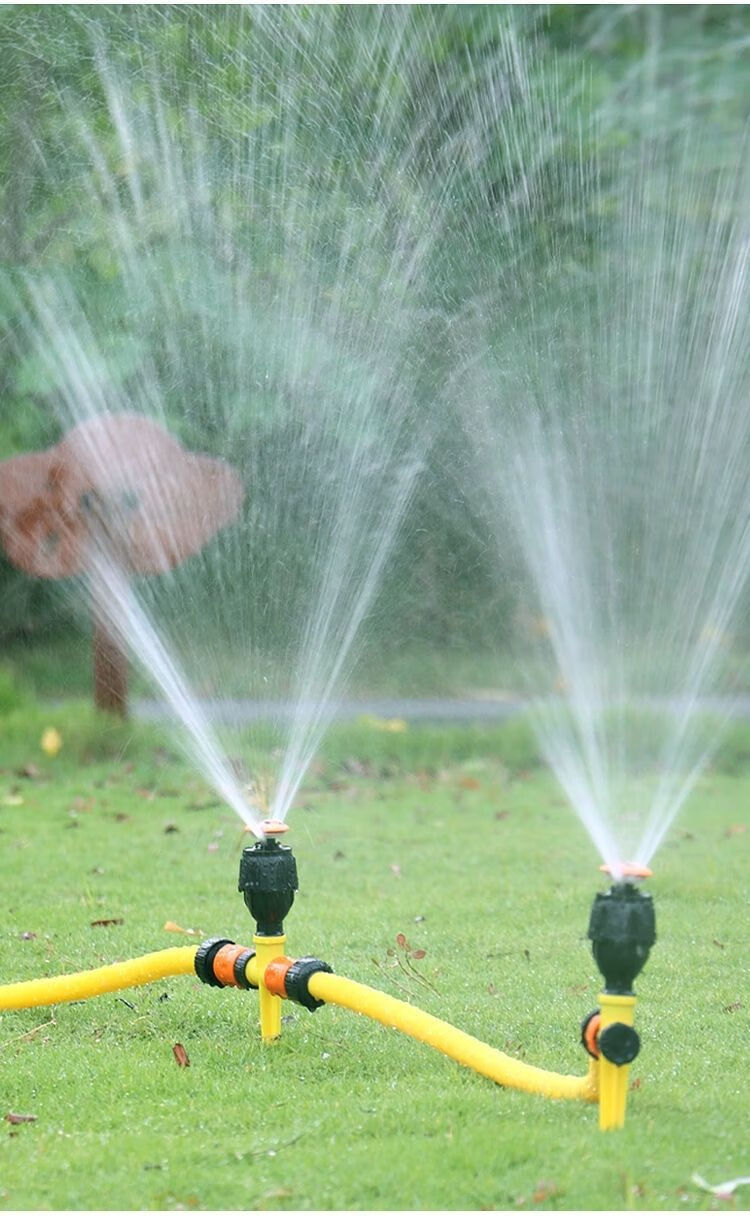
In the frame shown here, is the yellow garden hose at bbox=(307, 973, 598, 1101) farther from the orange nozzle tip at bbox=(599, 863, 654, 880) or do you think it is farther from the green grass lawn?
the orange nozzle tip at bbox=(599, 863, 654, 880)

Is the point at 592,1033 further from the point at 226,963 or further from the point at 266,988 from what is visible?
the point at 226,963

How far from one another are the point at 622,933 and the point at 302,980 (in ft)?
3.26

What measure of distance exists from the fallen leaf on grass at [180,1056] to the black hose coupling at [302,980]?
31 centimetres

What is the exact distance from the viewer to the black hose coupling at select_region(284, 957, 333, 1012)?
382 cm

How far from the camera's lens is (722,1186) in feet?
9.68

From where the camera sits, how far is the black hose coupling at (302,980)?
382 centimetres

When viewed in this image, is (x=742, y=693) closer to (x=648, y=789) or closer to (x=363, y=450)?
(x=648, y=789)

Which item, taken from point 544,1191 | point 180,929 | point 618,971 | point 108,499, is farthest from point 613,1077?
point 108,499

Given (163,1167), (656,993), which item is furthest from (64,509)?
(163,1167)

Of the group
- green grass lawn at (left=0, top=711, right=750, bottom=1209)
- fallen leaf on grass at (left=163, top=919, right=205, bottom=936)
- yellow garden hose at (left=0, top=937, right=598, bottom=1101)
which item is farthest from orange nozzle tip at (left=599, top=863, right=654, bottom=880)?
fallen leaf on grass at (left=163, top=919, right=205, bottom=936)

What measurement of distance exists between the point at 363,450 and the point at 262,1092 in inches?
105

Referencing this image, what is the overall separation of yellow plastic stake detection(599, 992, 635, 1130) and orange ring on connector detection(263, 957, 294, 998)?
952mm

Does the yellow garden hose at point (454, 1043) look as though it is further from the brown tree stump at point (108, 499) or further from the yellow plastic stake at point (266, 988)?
the brown tree stump at point (108, 499)

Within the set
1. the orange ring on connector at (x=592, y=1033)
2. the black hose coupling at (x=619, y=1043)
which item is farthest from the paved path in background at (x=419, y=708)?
the black hose coupling at (x=619, y=1043)
